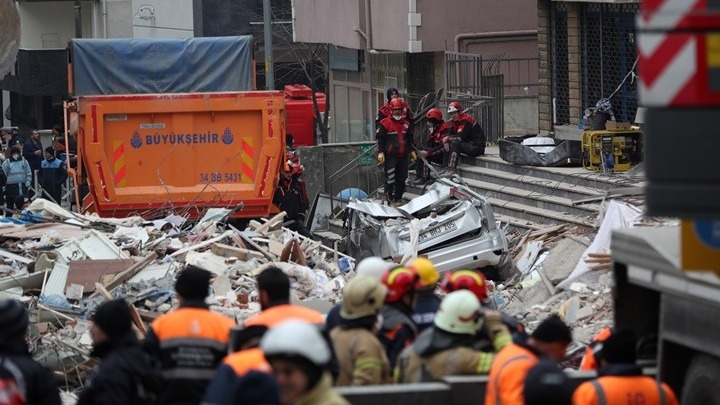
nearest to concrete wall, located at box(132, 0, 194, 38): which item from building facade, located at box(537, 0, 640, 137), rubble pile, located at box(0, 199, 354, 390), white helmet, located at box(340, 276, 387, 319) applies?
building facade, located at box(537, 0, 640, 137)

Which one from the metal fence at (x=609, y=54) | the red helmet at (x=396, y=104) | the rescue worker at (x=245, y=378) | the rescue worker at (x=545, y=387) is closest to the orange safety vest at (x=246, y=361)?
the rescue worker at (x=245, y=378)

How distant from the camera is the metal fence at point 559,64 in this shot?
23.0 meters

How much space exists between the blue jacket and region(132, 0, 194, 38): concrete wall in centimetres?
1722

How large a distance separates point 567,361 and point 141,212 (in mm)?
8559

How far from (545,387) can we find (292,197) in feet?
48.8

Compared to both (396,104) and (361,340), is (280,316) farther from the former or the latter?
(396,104)

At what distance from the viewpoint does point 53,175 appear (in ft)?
86.2

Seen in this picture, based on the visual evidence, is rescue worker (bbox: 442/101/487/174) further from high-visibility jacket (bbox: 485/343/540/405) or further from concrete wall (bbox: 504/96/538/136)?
high-visibility jacket (bbox: 485/343/540/405)

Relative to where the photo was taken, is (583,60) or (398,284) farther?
(583,60)

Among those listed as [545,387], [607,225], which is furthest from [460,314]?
[607,225]

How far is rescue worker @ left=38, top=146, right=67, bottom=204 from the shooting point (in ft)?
85.9

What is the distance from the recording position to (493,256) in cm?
1739

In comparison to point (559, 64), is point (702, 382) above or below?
below

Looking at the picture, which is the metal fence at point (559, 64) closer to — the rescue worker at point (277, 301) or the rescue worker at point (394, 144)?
the rescue worker at point (394, 144)
